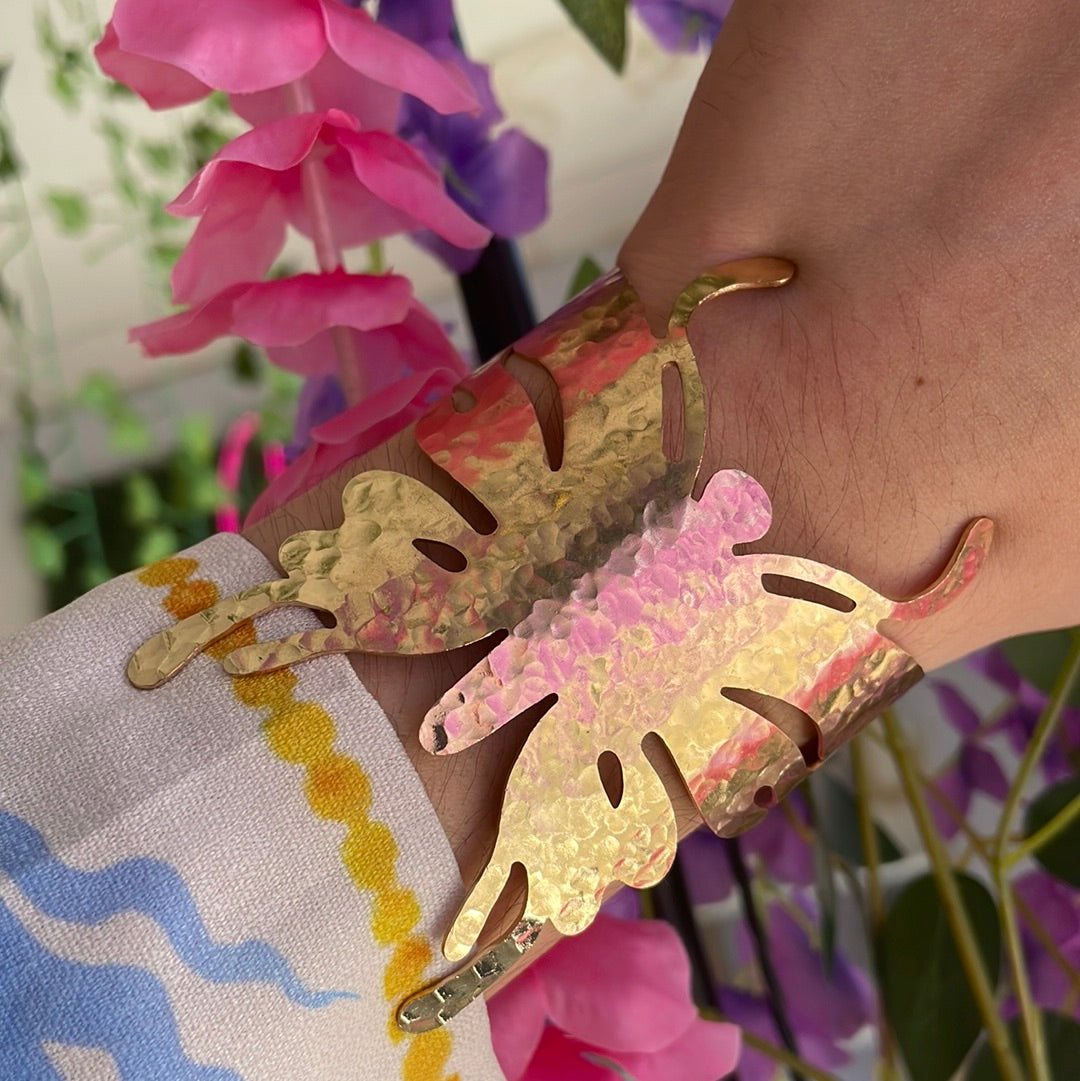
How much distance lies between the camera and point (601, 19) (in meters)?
0.45

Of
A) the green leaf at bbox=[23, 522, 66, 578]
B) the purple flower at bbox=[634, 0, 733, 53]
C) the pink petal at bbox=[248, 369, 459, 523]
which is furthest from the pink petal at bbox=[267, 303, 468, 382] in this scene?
the green leaf at bbox=[23, 522, 66, 578]

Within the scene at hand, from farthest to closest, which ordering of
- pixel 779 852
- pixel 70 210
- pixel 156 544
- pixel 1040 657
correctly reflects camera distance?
pixel 156 544
pixel 70 210
pixel 779 852
pixel 1040 657

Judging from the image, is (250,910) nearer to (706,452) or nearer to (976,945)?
(706,452)

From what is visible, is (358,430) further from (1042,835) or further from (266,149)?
(1042,835)

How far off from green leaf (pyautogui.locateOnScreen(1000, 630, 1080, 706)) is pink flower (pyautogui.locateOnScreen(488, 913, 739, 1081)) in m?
0.31

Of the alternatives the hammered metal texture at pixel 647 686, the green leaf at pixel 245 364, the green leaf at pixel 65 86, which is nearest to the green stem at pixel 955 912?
the hammered metal texture at pixel 647 686

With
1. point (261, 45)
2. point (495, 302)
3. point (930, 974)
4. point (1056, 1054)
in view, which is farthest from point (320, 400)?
point (1056, 1054)

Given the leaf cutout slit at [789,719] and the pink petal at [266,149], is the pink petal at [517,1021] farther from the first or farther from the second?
the pink petal at [266,149]

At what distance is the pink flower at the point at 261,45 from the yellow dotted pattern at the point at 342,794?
161 millimetres

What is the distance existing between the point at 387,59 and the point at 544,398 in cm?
13

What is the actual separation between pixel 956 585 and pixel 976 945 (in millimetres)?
305

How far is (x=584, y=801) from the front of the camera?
0.30 m

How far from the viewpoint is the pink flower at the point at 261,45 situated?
331mm

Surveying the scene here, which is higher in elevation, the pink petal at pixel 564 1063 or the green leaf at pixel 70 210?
the green leaf at pixel 70 210
